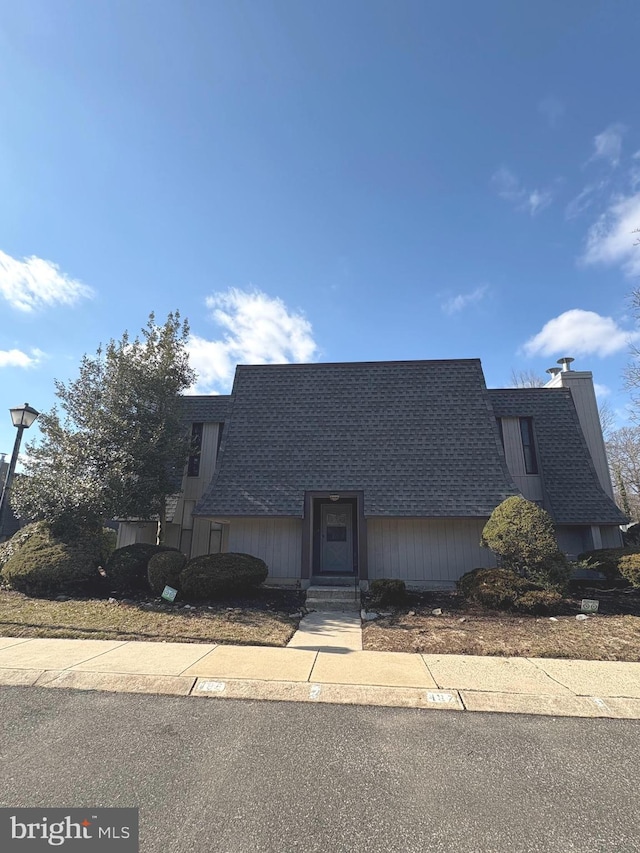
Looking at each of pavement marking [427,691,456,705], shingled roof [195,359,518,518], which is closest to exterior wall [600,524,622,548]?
shingled roof [195,359,518,518]

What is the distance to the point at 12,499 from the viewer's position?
12.2 m

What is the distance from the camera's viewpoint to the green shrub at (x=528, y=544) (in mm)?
9250

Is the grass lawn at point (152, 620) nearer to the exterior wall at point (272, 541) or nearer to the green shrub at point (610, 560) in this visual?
the exterior wall at point (272, 541)

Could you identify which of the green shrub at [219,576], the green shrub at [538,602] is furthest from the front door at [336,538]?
the green shrub at [538,602]

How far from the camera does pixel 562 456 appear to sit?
14.8 m

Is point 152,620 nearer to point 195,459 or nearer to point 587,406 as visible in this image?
point 195,459

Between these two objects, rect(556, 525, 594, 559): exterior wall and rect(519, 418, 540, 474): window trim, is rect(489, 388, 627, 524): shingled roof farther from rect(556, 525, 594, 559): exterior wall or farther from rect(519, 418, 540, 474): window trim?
rect(556, 525, 594, 559): exterior wall

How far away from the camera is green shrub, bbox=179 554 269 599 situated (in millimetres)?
10117

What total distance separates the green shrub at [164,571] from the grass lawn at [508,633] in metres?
5.07

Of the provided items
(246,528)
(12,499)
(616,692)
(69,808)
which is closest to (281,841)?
(69,808)

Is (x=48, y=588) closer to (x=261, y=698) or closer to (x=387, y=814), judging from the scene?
(x=261, y=698)

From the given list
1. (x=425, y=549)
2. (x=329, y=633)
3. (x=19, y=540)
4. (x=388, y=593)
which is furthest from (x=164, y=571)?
(x=425, y=549)

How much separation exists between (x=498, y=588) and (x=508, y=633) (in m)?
1.51

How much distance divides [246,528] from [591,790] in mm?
10751
